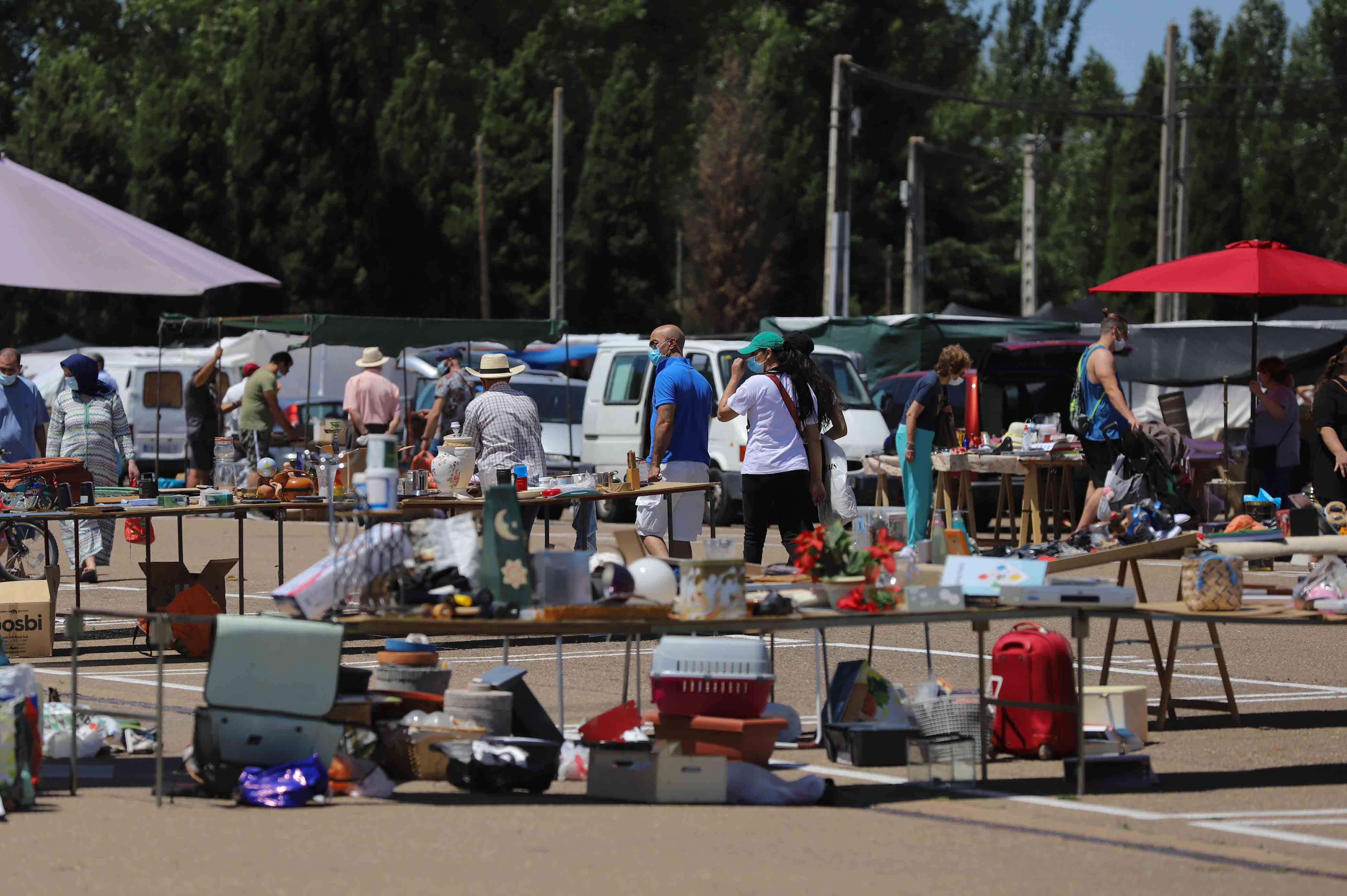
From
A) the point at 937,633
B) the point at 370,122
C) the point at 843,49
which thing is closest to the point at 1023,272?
the point at 843,49

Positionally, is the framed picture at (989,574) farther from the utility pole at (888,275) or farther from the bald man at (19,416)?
the utility pole at (888,275)

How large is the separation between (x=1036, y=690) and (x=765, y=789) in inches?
59.7

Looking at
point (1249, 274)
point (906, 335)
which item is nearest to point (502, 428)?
point (1249, 274)

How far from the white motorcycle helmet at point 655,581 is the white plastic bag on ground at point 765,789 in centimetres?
69

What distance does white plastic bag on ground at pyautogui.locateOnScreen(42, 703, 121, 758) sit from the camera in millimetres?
7539

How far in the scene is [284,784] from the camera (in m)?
6.80

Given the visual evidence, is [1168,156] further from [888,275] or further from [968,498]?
[888,275]

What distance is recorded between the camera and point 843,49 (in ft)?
196

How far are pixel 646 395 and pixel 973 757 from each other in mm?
10630

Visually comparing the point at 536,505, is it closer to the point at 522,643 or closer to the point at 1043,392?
the point at 522,643

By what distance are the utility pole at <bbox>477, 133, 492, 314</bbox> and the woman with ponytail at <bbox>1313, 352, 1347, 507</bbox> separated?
Result: 3964 cm

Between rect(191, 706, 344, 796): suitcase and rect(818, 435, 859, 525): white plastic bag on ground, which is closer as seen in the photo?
rect(191, 706, 344, 796): suitcase

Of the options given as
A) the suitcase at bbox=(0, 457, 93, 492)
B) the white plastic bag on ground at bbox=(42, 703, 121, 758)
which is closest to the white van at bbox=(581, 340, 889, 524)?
the suitcase at bbox=(0, 457, 93, 492)

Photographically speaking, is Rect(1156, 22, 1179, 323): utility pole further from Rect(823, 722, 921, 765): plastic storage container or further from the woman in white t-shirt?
Rect(823, 722, 921, 765): plastic storage container
